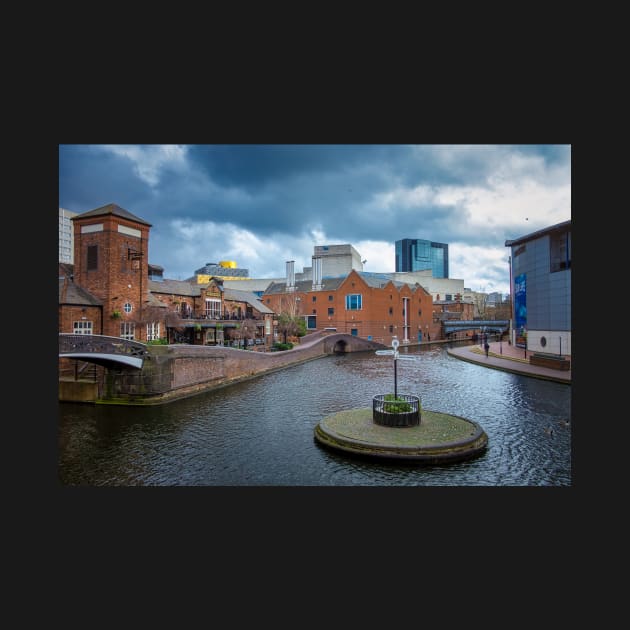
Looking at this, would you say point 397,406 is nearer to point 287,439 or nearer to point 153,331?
point 287,439

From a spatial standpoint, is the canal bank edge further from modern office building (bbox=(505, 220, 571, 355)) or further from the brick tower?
modern office building (bbox=(505, 220, 571, 355))

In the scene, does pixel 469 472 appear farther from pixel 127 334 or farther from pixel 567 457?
pixel 127 334

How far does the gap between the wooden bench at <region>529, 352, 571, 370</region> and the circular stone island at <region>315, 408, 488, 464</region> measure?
22.9ft

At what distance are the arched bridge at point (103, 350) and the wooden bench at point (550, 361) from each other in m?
17.6

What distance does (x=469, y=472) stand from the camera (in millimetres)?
8797

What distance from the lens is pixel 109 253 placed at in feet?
49.9

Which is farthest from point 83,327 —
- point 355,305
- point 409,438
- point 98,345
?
point 355,305

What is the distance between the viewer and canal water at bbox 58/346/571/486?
8820 mm

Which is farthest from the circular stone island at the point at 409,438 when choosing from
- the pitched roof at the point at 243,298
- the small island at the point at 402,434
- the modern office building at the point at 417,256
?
the modern office building at the point at 417,256

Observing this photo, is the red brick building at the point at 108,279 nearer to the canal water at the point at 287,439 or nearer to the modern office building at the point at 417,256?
the canal water at the point at 287,439

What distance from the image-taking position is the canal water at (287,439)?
882 centimetres

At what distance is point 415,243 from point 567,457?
259ft

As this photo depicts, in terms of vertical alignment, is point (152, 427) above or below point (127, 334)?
below

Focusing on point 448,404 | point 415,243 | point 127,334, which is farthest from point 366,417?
point 415,243
